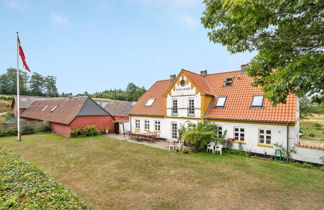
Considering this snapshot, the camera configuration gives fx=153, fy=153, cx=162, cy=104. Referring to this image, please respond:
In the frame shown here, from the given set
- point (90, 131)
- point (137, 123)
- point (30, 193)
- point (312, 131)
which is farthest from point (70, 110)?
point (312, 131)

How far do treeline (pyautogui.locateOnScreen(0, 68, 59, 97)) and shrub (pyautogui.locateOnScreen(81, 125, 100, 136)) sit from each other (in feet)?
237

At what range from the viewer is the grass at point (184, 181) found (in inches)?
232

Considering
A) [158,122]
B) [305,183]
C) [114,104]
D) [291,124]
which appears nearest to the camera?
[305,183]

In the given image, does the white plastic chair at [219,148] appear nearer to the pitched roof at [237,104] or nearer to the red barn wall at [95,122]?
the pitched roof at [237,104]

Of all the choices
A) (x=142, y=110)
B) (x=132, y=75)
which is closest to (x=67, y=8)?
(x=142, y=110)

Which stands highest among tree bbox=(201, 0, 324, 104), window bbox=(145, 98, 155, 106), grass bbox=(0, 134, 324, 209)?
tree bbox=(201, 0, 324, 104)

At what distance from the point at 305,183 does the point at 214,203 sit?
5.25 m

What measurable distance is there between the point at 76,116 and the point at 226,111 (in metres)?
18.4

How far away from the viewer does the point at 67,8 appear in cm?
1875

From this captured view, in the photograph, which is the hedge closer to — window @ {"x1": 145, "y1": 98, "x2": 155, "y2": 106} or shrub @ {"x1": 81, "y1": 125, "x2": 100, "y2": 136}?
window @ {"x1": 145, "y1": 98, "x2": 155, "y2": 106}

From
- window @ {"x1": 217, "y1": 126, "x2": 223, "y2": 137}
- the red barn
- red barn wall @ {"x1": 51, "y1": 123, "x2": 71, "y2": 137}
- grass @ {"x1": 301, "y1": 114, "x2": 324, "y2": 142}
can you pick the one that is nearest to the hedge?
window @ {"x1": 217, "y1": 126, "x2": 223, "y2": 137}

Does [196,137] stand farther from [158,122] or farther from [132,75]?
[132,75]

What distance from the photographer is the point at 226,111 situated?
1372cm

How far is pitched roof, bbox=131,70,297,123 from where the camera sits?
1124cm
